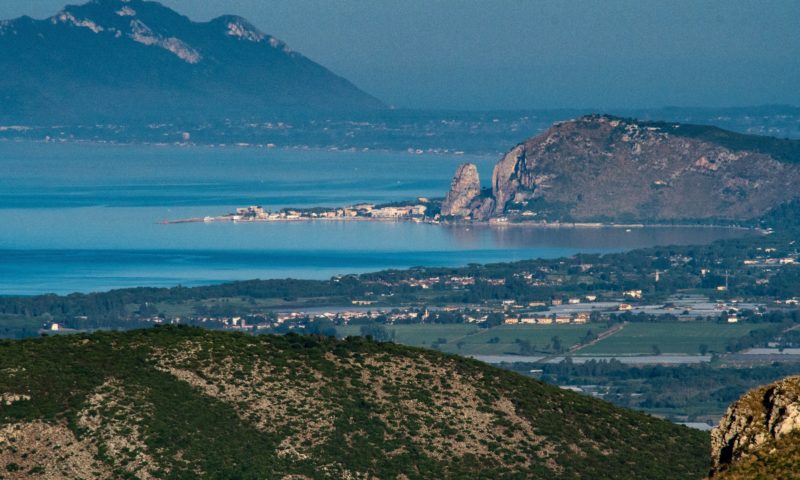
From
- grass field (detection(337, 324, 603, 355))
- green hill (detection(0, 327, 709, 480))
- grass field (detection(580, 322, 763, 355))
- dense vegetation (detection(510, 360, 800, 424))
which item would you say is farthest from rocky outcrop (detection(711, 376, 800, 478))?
grass field (detection(580, 322, 763, 355))

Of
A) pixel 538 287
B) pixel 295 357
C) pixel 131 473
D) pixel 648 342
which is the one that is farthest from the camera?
pixel 538 287

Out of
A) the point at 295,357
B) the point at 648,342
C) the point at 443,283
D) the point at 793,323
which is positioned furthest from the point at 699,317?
the point at 295,357

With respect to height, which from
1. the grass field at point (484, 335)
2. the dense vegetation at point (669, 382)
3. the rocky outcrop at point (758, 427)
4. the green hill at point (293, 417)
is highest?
the rocky outcrop at point (758, 427)

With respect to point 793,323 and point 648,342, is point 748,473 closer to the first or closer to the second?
point 648,342

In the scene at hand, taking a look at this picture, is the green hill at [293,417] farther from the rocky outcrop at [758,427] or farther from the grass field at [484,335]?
the grass field at [484,335]

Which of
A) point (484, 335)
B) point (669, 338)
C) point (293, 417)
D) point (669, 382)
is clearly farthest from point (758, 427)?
point (669, 338)

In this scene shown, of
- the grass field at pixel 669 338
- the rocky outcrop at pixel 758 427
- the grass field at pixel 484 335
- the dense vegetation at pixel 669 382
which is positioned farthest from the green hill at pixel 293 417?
the grass field at pixel 669 338
